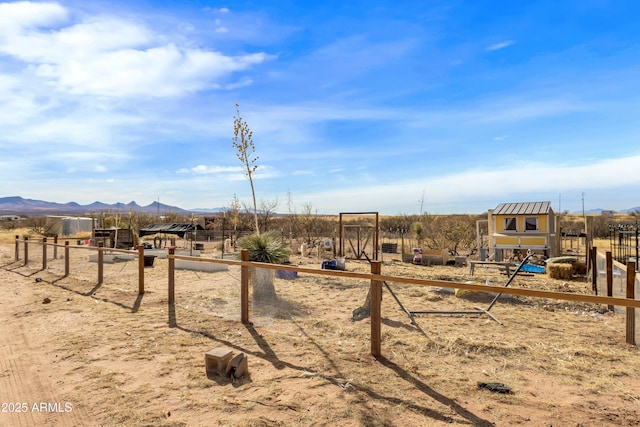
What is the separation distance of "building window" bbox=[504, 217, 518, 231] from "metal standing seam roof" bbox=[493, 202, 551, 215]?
0.89ft

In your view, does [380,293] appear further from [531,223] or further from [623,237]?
[531,223]

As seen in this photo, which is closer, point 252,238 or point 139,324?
point 139,324

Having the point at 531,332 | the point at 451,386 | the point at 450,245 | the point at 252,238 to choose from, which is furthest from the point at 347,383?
the point at 450,245

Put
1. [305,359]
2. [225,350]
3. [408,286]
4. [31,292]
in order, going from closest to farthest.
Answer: [225,350] < [305,359] < [31,292] < [408,286]

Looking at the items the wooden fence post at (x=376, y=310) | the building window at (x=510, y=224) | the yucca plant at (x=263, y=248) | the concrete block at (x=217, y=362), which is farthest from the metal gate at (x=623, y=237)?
the concrete block at (x=217, y=362)

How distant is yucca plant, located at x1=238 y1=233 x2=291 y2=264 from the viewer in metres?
7.64

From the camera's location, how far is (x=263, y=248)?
7.71 m

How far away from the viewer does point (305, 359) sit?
14.3 feet

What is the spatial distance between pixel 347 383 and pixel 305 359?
83 cm

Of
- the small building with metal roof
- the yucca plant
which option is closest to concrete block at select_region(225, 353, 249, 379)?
the yucca plant

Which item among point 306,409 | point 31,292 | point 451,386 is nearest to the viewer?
point 306,409

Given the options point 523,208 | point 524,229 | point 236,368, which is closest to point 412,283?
point 236,368

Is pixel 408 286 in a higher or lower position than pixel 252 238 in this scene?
lower

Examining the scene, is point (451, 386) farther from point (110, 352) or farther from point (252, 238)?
point (252, 238)
